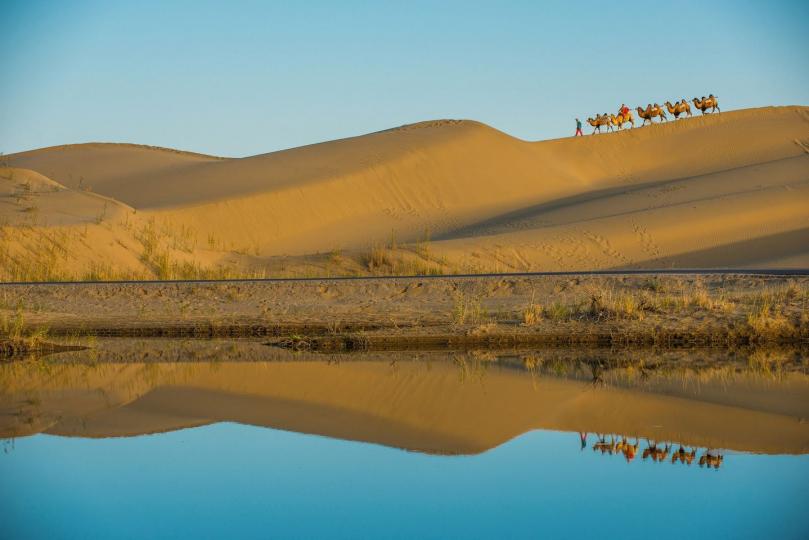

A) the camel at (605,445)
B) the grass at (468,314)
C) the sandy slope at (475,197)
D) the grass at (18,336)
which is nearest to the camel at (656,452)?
the camel at (605,445)

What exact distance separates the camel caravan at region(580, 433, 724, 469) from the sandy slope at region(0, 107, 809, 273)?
1975 centimetres

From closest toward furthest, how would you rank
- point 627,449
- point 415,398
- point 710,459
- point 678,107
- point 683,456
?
1. point 710,459
2. point 683,456
3. point 627,449
4. point 415,398
5. point 678,107

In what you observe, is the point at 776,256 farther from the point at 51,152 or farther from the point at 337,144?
the point at 51,152

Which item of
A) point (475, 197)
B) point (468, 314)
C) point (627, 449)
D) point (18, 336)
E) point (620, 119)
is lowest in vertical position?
point (627, 449)

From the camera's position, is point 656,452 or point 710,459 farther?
point 656,452

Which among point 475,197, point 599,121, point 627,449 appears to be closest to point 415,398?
point 627,449

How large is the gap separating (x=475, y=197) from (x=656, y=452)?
42.9 m

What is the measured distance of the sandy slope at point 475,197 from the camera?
3531 cm

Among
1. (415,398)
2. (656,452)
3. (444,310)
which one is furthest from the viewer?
(444,310)

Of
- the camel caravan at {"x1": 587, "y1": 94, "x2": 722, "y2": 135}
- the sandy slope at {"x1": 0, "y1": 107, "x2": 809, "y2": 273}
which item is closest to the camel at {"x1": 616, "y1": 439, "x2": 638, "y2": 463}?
the sandy slope at {"x1": 0, "y1": 107, "x2": 809, "y2": 273}

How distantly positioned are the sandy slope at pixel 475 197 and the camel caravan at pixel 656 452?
64.8ft

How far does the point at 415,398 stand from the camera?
1130 centimetres

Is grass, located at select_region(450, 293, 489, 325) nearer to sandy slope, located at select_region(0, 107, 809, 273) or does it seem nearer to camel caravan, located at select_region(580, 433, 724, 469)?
camel caravan, located at select_region(580, 433, 724, 469)

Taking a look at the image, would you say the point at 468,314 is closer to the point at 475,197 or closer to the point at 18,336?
the point at 18,336
